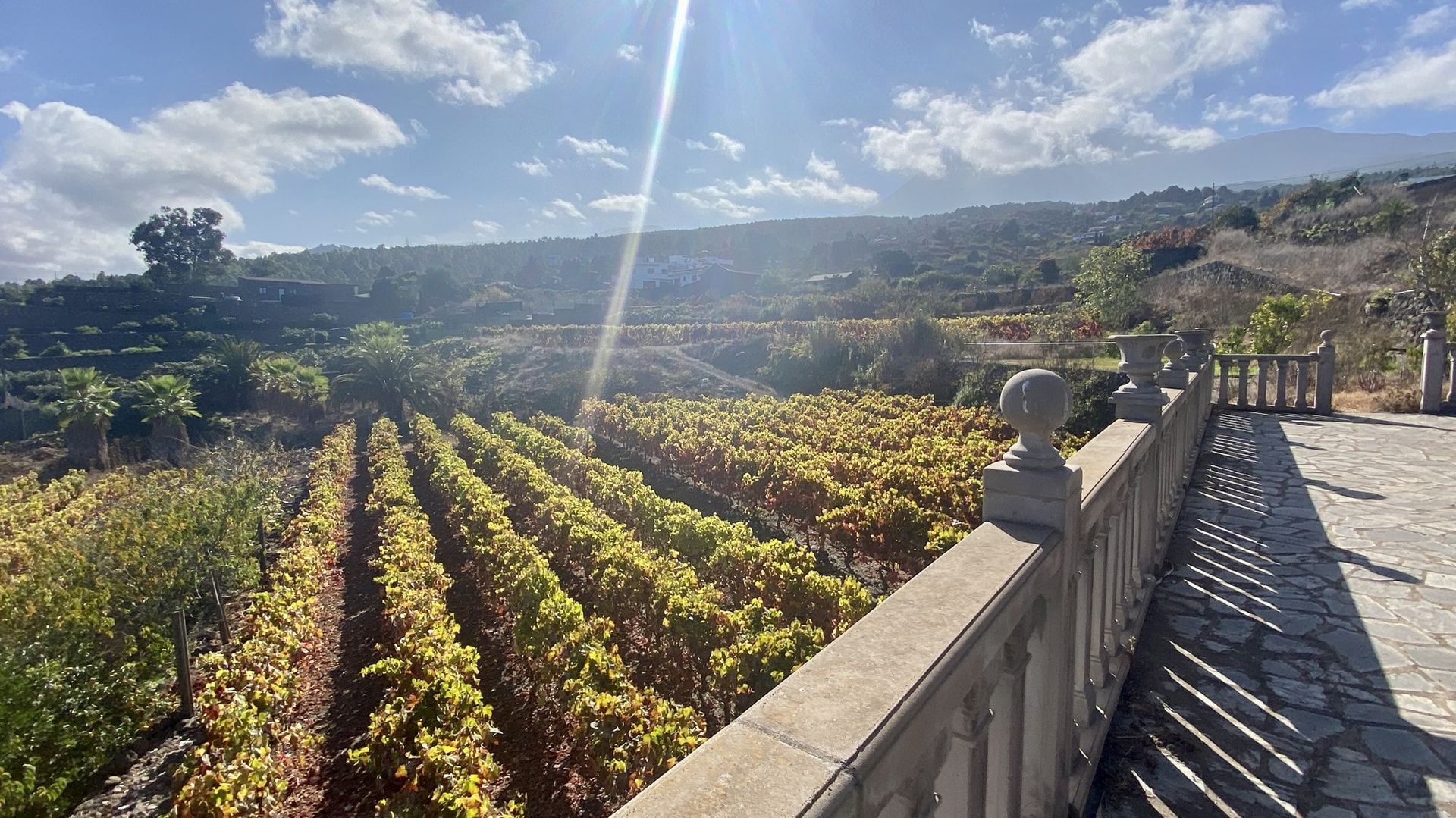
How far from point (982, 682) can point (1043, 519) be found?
1.98 ft

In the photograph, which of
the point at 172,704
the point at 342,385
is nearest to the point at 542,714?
the point at 172,704

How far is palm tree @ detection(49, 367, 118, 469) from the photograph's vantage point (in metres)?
20.6

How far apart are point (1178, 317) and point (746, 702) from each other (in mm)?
24784

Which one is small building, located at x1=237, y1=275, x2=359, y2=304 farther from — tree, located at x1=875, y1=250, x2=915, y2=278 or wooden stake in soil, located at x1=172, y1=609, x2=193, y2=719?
wooden stake in soil, located at x1=172, y1=609, x2=193, y2=719

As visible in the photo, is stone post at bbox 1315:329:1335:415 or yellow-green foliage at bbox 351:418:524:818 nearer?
yellow-green foliage at bbox 351:418:524:818

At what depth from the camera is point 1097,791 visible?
2182mm

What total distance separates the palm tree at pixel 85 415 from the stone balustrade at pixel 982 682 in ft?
89.2

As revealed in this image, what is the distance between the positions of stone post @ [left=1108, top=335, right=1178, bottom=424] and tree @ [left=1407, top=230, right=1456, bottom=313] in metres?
17.0

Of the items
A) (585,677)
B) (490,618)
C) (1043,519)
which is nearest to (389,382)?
(490,618)

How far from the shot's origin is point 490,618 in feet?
22.3

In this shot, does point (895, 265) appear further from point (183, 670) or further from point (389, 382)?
point (183, 670)

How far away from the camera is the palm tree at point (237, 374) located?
2938cm

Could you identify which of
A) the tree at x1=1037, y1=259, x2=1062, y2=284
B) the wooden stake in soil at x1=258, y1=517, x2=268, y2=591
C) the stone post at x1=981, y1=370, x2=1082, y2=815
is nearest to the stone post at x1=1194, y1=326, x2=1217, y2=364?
the stone post at x1=981, y1=370, x2=1082, y2=815

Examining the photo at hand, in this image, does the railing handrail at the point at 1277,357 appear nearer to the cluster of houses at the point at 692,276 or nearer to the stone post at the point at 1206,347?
the stone post at the point at 1206,347
